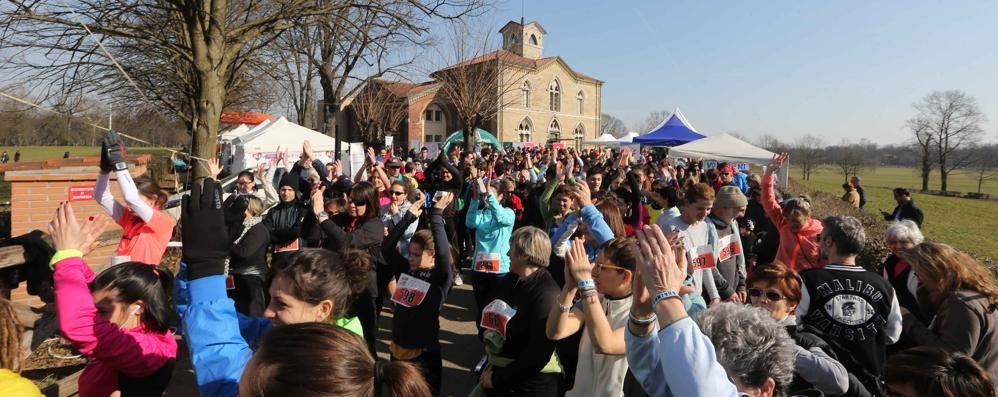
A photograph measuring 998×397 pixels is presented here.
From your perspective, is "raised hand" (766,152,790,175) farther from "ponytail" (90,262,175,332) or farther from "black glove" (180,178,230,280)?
"ponytail" (90,262,175,332)

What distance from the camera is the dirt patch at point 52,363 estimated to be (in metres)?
4.50

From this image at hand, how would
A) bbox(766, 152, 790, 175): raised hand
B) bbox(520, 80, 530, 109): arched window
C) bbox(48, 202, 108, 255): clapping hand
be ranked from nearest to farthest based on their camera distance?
bbox(48, 202, 108, 255): clapping hand < bbox(766, 152, 790, 175): raised hand < bbox(520, 80, 530, 109): arched window

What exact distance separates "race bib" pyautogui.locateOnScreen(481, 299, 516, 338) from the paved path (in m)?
1.76

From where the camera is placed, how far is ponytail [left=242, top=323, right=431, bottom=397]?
51.4 inches

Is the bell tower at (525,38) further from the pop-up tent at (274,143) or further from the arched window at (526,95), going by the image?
the pop-up tent at (274,143)

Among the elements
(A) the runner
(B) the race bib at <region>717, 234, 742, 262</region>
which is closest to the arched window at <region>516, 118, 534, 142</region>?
(B) the race bib at <region>717, 234, 742, 262</region>

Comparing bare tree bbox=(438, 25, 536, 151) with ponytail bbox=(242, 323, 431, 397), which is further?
bare tree bbox=(438, 25, 536, 151)

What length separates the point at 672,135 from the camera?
1575 centimetres

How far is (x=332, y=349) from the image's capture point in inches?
53.9

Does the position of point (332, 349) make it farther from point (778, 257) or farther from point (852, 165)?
point (852, 165)

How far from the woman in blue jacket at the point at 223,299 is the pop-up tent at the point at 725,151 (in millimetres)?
11211

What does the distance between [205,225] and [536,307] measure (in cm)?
186

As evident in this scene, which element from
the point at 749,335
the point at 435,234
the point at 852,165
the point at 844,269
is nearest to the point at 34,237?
the point at 435,234

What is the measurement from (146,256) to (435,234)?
195 cm
